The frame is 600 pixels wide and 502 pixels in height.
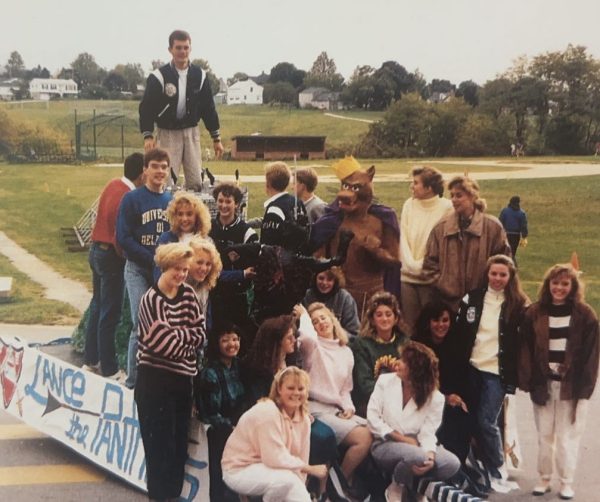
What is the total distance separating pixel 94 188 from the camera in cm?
627

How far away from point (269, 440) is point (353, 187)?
1.38 meters

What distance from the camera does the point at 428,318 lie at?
12.8ft

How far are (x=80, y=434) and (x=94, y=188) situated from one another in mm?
2486

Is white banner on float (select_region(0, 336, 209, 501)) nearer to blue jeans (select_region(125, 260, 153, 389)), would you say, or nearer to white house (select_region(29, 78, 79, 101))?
blue jeans (select_region(125, 260, 153, 389))

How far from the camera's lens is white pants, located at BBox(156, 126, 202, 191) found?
4.59 metres

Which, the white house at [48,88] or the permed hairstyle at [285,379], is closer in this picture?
the permed hairstyle at [285,379]

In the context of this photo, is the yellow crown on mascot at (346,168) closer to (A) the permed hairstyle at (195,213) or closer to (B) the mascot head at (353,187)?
(B) the mascot head at (353,187)

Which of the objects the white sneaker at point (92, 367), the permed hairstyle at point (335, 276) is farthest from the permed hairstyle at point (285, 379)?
the white sneaker at point (92, 367)

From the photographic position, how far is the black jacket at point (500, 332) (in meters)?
3.91

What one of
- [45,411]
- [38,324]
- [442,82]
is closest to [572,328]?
[442,82]

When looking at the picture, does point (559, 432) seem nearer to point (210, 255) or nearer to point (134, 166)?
point (210, 255)

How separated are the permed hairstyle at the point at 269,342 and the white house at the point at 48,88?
2380mm

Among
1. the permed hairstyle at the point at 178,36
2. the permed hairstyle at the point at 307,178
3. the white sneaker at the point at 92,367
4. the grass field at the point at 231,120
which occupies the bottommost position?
the white sneaker at the point at 92,367

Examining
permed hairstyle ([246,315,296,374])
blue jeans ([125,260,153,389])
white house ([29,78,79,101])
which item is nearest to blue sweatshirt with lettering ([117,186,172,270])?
blue jeans ([125,260,153,389])
